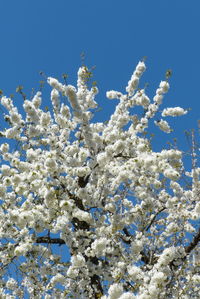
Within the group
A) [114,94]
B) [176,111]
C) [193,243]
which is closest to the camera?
[176,111]

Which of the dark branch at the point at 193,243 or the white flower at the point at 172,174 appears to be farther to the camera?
the dark branch at the point at 193,243

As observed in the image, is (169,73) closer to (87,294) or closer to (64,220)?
(64,220)

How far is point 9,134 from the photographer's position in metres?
8.01

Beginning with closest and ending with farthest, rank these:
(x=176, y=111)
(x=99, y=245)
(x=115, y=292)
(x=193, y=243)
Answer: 1. (x=115, y=292)
2. (x=99, y=245)
3. (x=176, y=111)
4. (x=193, y=243)

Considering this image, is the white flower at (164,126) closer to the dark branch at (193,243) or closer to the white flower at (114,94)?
the white flower at (114,94)

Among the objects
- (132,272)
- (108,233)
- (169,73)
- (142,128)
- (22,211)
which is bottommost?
(132,272)

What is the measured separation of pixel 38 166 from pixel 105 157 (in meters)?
1.30

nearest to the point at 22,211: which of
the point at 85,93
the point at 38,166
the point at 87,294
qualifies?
the point at 38,166

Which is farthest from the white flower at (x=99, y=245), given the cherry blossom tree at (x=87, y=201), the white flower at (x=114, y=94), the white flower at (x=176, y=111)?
the white flower at (x=114, y=94)

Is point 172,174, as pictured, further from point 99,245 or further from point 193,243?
point 193,243

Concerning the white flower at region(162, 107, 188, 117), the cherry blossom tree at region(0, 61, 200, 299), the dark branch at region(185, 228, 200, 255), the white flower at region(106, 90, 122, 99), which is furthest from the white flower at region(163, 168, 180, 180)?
the white flower at region(106, 90, 122, 99)

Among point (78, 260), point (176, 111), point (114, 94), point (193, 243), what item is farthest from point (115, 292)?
point (114, 94)

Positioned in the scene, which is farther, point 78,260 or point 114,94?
point 114,94

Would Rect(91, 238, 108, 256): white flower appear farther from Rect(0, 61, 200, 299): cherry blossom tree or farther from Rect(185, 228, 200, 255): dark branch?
Rect(185, 228, 200, 255): dark branch
